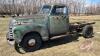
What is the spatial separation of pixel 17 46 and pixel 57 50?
1.90 m

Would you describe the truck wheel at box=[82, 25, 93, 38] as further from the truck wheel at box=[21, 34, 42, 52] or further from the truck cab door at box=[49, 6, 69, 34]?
the truck wheel at box=[21, 34, 42, 52]

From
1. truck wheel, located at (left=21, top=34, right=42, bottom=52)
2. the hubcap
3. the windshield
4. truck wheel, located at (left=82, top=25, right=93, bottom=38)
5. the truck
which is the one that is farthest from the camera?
truck wheel, located at (left=82, top=25, right=93, bottom=38)

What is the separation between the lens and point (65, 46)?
1004cm

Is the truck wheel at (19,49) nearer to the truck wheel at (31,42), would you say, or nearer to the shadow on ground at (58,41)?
the truck wheel at (31,42)

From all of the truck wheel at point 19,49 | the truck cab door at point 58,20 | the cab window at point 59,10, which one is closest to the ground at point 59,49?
the truck wheel at point 19,49

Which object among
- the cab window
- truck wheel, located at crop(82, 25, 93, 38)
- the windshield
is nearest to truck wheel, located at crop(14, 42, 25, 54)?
the windshield

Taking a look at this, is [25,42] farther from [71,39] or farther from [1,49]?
[71,39]

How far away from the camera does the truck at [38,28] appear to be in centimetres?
894

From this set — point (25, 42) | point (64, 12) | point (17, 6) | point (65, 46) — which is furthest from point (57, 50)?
point (17, 6)

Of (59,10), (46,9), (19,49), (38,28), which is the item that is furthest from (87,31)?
(19,49)

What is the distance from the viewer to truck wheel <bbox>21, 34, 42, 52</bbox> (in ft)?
29.7

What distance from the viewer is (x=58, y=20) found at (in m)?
10.3

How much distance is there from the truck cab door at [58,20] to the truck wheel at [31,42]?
95cm

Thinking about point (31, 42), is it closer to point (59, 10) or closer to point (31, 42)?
point (31, 42)
